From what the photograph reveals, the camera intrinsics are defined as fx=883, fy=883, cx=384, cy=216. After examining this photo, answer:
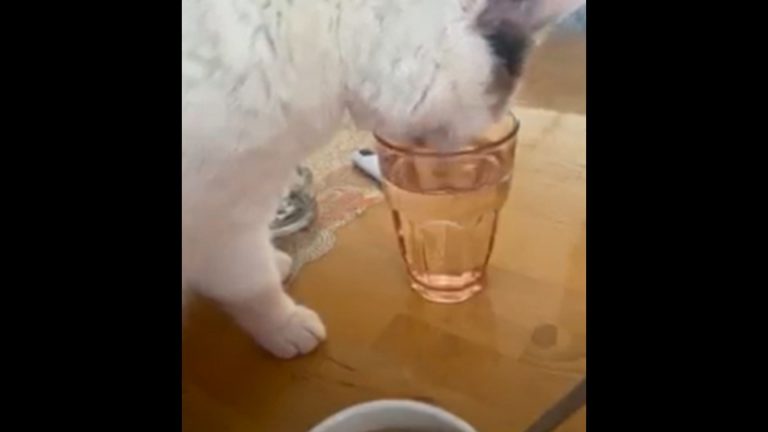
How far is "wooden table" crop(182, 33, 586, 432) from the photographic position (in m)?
0.80

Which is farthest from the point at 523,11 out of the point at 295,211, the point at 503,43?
the point at 295,211

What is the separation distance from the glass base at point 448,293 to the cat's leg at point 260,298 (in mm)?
117

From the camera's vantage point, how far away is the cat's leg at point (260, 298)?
0.84 metres

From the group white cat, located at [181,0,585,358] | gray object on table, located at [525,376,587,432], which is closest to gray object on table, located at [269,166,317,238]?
white cat, located at [181,0,585,358]

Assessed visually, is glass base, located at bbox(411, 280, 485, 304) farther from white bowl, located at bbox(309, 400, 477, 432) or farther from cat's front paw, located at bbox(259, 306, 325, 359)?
white bowl, located at bbox(309, 400, 477, 432)

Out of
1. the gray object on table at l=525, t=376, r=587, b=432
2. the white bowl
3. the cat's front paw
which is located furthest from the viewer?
the cat's front paw

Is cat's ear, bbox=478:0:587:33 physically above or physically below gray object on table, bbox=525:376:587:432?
above

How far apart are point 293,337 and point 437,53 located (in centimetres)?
34

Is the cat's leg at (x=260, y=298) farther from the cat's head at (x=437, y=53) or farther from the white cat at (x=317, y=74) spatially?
the cat's head at (x=437, y=53)

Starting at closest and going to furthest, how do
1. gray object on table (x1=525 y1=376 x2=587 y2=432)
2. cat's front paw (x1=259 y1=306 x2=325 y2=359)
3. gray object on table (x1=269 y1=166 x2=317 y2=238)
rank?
1. gray object on table (x1=525 y1=376 x2=587 y2=432)
2. cat's front paw (x1=259 y1=306 x2=325 y2=359)
3. gray object on table (x1=269 y1=166 x2=317 y2=238)

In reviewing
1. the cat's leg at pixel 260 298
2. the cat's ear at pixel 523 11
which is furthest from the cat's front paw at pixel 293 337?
the cat's ear at pixel 523 11

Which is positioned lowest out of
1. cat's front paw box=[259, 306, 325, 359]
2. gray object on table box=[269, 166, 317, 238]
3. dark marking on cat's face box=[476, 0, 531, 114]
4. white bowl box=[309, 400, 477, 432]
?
gray object on table box=[269, 166, 317, 238]

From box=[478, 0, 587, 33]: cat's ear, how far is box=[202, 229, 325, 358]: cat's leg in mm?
304
